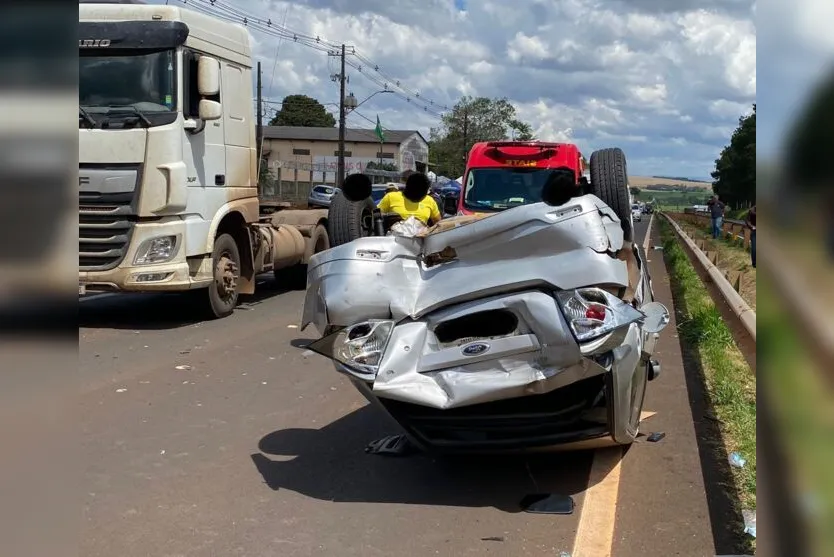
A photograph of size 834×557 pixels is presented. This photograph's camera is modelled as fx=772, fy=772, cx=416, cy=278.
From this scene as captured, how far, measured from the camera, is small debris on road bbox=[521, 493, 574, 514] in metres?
4.13

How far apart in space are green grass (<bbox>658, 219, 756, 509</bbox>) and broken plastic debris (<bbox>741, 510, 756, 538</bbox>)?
56mm

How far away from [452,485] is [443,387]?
85 centimetres

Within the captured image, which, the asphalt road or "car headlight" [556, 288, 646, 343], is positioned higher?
"car headlight" [556, 288, 646, 343]

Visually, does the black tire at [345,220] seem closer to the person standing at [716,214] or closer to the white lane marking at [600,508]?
the white lane marking at [600,508]

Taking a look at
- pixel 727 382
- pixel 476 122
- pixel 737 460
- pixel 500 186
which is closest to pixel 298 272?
pixel 500 186

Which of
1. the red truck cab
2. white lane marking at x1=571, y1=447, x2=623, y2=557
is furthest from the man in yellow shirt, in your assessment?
white lane marking at x1=571, y1=447, x2=623, y2=557

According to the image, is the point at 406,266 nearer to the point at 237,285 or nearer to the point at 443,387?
the point at 443,387

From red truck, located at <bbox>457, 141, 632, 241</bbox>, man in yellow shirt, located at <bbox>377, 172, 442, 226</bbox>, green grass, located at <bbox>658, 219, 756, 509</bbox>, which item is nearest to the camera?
green grass, located at <bbox>658, 219, 756, 509</bbox>

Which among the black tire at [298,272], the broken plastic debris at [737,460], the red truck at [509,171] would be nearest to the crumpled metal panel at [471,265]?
the broken plastic debris at [737,460]

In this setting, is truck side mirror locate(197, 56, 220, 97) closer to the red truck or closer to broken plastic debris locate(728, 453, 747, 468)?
the red truck

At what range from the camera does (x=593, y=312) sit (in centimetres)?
390

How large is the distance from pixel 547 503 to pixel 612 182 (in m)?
2.54

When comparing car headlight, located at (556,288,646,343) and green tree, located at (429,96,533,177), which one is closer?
car headlight, located at (556,288,646,343)

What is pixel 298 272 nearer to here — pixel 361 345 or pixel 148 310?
pixel 148 310
